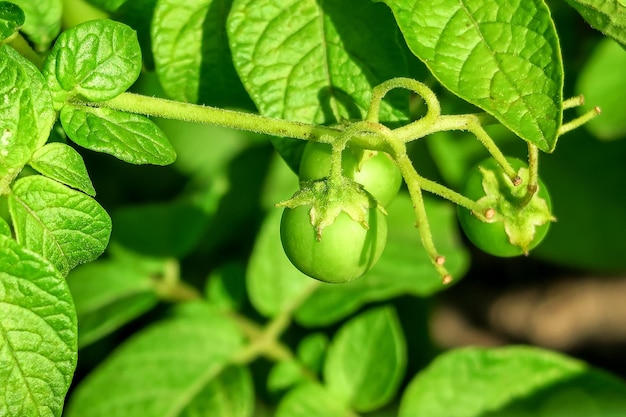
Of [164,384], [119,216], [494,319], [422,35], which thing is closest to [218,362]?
[164,384]

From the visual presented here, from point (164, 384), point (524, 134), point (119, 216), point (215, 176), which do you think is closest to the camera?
point (524, 134)

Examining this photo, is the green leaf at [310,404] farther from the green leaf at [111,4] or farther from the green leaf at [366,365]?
the green leaf at [111,4]

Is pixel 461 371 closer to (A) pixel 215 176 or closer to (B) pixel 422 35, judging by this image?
(A) pixel 215 176

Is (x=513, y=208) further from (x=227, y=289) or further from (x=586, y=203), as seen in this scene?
(x=586, y=203)

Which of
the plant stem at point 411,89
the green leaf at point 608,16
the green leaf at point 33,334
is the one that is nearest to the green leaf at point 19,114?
the green leaf at point 33,334

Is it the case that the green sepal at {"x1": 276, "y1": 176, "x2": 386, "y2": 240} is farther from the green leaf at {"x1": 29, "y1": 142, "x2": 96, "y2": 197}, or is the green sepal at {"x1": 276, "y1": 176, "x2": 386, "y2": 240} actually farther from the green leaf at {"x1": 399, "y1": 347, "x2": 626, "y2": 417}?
the green leaf at {"x1": 399, "y1": 347, "x2": 626, "y2": 417}

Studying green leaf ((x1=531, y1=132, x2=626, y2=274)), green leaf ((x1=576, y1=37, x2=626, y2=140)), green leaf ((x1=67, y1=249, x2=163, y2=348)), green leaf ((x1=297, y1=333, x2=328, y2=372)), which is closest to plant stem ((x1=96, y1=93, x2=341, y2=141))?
green leaf ((x1=67, y1=249, x2=163, y2=348))

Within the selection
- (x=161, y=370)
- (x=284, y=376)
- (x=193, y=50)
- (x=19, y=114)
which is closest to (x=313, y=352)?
(x=284, y=376)
